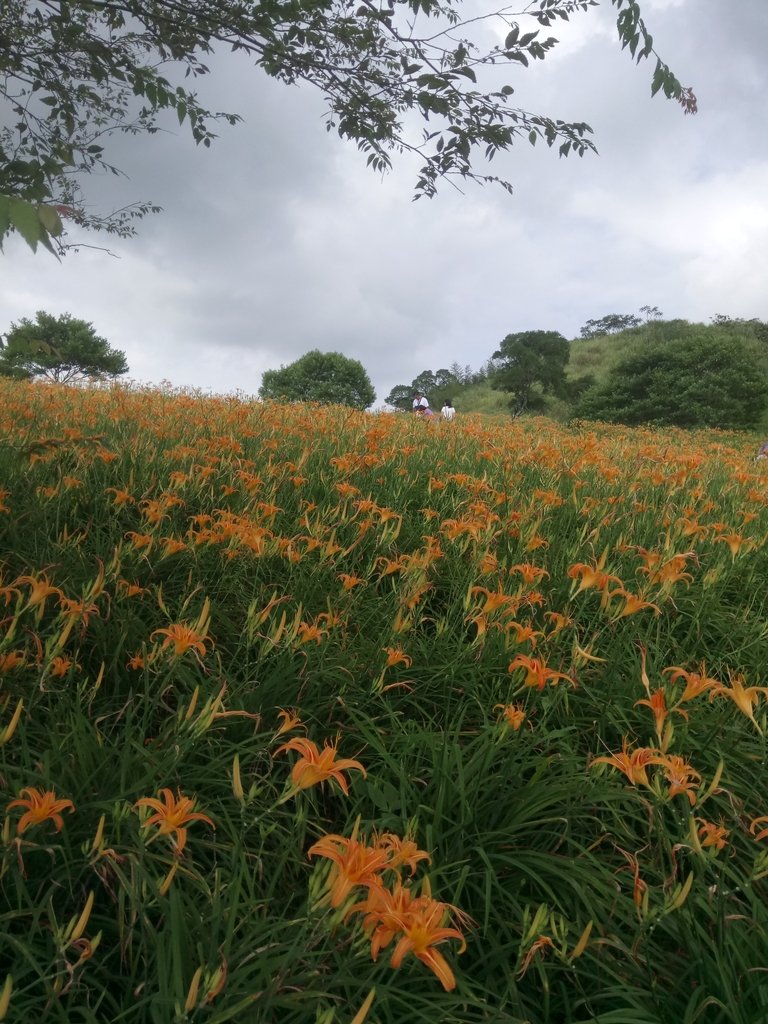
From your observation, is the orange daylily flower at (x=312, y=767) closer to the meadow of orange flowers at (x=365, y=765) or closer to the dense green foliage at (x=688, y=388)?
the meadow of orange flowers at (x=365, y=765)

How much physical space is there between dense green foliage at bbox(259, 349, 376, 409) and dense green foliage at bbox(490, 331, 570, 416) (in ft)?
22.5

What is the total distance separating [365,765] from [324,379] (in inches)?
1117

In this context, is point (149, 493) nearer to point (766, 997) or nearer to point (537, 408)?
point (766, 997)

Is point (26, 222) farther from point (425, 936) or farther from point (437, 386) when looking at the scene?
point (437, 386)

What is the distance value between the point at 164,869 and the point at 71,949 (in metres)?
0.20

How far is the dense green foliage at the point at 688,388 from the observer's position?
1827 cm

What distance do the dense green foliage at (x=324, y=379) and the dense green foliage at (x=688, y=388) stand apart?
482 inches

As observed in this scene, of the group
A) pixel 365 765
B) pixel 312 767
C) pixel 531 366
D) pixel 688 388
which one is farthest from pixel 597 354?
pixel 312 767

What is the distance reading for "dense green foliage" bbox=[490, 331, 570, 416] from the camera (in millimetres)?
25016

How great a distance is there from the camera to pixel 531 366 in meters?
24.9

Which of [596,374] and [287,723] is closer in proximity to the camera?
[287,723]

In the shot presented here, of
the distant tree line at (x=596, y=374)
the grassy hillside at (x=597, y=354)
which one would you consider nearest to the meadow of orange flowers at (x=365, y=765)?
the distant tree line at (x=596, y=374)

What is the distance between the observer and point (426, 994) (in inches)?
39.1

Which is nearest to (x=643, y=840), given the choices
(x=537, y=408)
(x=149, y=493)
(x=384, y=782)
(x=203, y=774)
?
(x=384, y=782)
